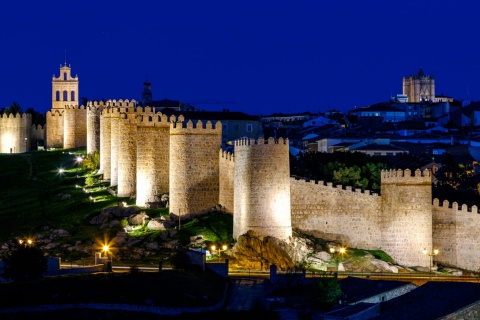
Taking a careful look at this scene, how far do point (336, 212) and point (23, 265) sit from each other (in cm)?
1686

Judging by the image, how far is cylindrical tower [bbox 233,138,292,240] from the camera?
56125 mm

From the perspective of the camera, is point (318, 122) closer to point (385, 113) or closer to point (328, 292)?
point (385, 113)

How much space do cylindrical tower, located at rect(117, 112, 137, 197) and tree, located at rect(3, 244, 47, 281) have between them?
17.8 meters

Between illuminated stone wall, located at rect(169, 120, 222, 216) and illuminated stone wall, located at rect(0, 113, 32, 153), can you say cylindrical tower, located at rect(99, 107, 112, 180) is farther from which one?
illuminated stone wall, located at rect(0, 113, 32, 153)

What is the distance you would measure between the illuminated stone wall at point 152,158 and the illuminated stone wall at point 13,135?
28365 mm

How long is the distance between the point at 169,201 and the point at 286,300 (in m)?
16.5

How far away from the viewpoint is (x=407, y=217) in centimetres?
5691

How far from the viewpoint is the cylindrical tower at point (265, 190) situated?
56.1m

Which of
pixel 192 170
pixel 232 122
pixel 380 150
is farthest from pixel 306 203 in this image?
pixel 232 122

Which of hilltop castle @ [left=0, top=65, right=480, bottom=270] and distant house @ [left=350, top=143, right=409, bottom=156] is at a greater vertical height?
distant house @ [left=350, top=143, right=409, bottom=156]

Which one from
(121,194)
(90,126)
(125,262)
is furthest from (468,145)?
(125,262)

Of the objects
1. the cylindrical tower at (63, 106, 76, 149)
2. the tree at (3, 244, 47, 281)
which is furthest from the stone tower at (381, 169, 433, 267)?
→ the cylindrical tower at (63, 106, 76, 149)

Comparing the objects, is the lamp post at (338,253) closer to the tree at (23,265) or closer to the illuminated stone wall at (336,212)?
the illuminated stone wall at (336,212)

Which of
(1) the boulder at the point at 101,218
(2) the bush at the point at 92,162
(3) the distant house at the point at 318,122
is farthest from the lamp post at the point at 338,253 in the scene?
(3) the distant house at the point at 318,122
